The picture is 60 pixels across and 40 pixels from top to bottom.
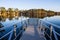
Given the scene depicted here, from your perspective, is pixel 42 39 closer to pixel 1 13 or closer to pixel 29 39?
pixel 29 39

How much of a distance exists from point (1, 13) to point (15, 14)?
15.3 meters

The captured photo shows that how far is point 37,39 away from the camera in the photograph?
18.9 feet

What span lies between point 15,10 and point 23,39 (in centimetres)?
8674

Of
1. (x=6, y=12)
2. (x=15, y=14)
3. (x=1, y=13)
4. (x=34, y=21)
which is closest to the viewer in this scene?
(x=34, y=21)

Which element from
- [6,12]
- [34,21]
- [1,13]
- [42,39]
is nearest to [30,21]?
[34,21]

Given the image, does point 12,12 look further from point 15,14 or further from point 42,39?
point 42,39

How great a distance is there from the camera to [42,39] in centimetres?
587

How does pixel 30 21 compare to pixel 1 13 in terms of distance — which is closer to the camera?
pixel 30 21

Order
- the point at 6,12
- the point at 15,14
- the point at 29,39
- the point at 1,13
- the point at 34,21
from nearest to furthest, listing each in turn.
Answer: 1. the point at 29,39
2. the point at 34,21
3. the point at 1,13
4. the point at 6,12
5. the point at 15,14

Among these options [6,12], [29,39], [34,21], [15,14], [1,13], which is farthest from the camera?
[15,14]

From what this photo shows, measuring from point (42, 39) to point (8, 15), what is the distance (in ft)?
288

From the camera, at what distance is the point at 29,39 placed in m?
5.65

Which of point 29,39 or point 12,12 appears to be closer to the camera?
point 29,39

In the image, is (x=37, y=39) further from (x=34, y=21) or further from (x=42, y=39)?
(x=34, y=21)
